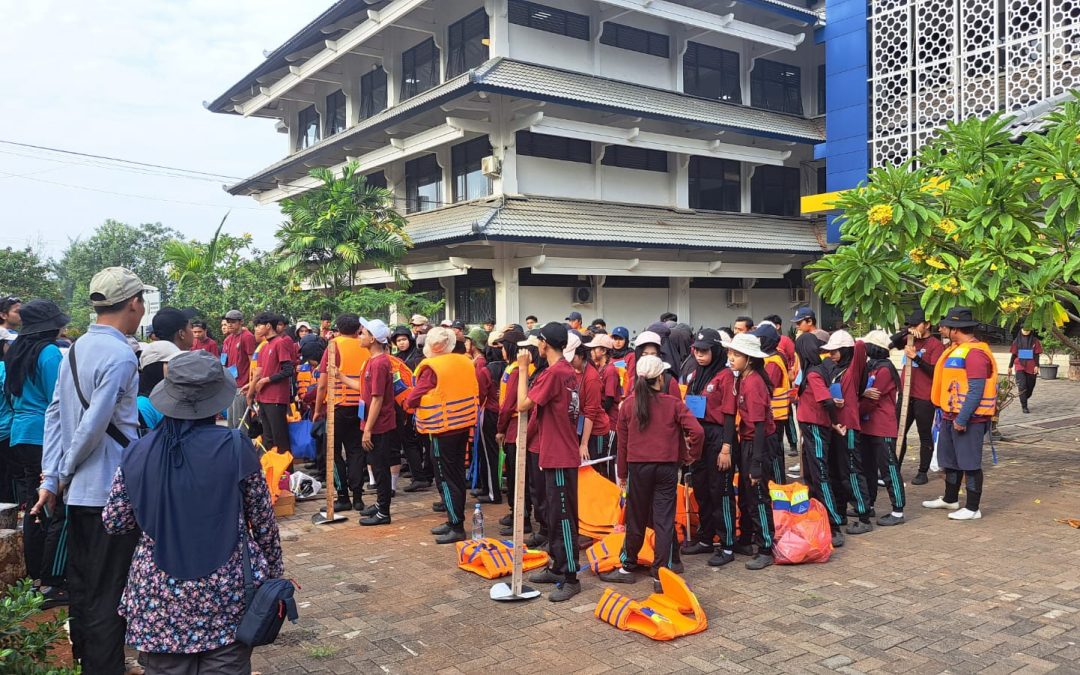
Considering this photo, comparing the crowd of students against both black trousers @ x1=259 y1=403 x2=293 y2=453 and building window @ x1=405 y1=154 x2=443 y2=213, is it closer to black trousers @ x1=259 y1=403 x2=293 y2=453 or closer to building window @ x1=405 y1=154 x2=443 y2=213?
black trousers @ x1=259 y1=403 x2=293 y2=453

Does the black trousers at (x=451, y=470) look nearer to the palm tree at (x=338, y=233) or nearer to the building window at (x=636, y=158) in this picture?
the palm tree at (x=338, y=233)

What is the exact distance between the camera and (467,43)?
19.3 meters

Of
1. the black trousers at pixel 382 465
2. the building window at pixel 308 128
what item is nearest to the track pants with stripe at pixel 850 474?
the black trousers at pixel 382 465

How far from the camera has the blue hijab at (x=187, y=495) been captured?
268 cm

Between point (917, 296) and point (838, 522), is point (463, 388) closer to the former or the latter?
point (838, 522)

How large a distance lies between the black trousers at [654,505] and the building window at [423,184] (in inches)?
652

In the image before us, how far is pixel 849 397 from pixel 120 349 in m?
5.52

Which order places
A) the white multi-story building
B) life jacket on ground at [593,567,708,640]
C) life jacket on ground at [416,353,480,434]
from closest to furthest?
life jacket on ground at [593,567,708,640] → life jacket on ground at [416,353,480,434] → the white multi-story building

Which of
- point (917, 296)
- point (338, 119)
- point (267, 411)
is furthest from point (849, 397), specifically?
point (338, 119)

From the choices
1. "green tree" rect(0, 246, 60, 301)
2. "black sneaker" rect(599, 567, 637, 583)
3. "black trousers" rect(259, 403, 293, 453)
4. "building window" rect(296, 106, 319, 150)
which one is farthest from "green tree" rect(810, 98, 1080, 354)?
"green tree" rect(0, 246, 60, 301)

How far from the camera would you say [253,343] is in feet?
34.2

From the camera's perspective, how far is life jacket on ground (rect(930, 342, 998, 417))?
6773mm

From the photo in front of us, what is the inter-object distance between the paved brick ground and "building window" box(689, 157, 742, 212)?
55.5 ft

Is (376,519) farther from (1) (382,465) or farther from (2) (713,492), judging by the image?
(2) (713,492)
